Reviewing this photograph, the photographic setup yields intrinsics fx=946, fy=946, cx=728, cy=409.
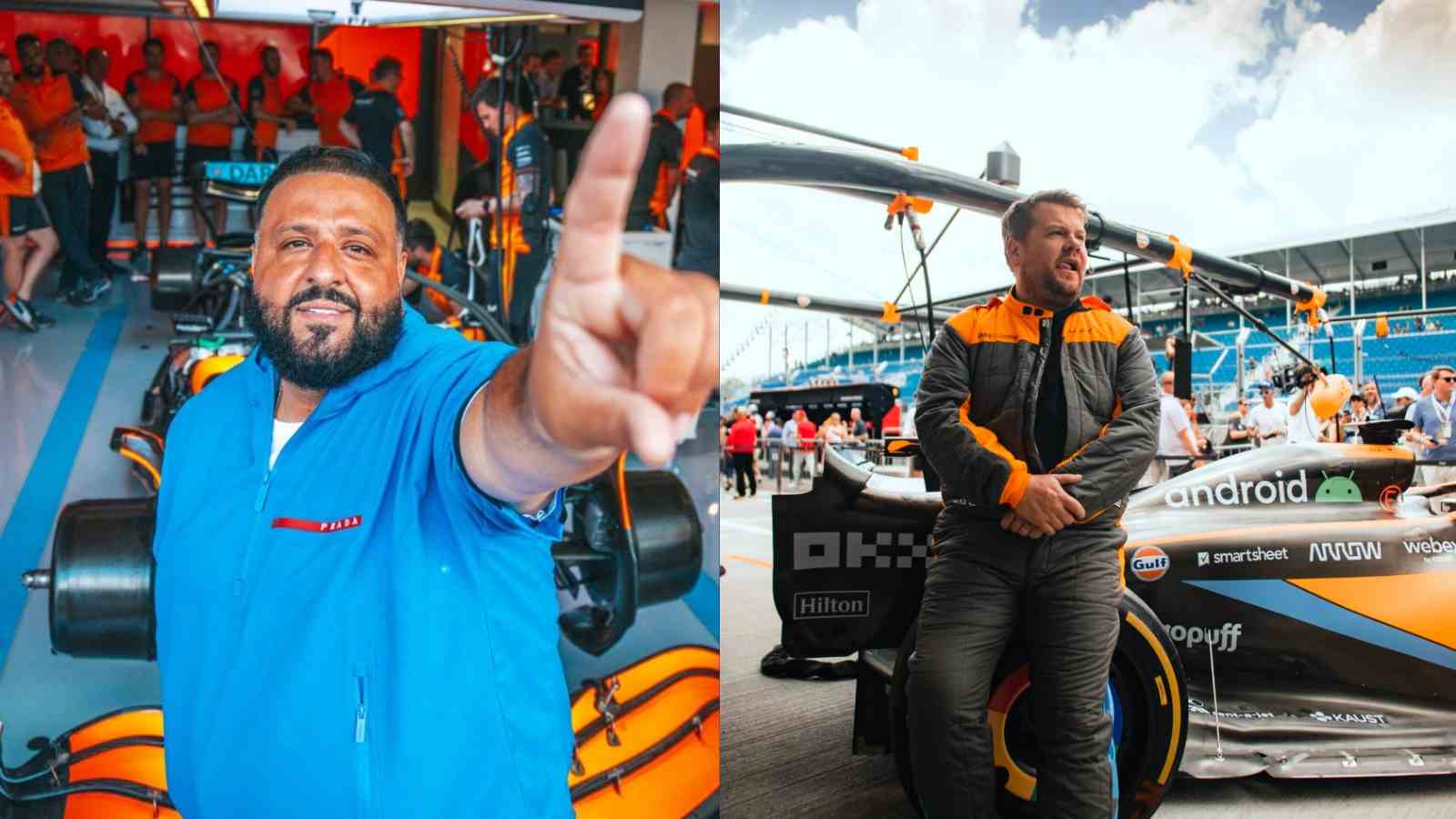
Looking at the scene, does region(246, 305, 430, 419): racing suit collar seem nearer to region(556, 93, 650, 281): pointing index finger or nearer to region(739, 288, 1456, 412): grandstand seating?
region(556, 93, 650, 281): pointing index finger

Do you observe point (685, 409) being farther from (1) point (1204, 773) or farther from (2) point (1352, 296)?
(2) point (1352, 296)

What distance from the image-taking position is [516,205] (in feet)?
6.53

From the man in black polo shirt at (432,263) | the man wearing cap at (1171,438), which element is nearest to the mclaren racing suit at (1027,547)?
Result: the man wearing cap at (1171,438)

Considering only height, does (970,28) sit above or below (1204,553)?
above

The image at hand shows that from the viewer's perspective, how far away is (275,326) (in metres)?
1.25

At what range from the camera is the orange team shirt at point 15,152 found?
1.75 meters

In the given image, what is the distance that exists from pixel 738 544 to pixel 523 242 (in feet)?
2.53

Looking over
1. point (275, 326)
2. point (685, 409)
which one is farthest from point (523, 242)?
point (685, 409)

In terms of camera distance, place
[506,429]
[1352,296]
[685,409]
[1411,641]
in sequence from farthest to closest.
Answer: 1. [1352,296]
2. [1411,641]
3. [506,429]
4. [685,409]

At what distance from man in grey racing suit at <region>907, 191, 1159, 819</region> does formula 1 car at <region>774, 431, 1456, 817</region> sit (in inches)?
5.4

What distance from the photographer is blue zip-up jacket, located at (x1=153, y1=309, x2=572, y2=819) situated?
3.90ft


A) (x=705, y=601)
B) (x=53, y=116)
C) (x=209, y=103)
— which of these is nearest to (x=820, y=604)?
(x=705, y=601)

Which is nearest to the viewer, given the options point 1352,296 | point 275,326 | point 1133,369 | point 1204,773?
point 275,326

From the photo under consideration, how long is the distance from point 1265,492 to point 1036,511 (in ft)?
2.40
